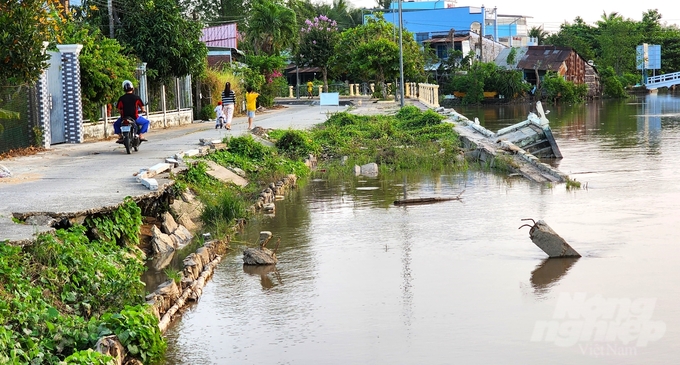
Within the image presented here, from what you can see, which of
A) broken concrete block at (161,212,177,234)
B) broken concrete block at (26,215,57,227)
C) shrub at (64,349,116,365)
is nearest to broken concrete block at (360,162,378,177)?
broken concrete block at (161,212,177,234)

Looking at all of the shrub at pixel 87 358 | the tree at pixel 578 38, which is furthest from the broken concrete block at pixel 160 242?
the tree at pixel 578 38

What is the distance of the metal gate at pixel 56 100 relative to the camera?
22422 mm

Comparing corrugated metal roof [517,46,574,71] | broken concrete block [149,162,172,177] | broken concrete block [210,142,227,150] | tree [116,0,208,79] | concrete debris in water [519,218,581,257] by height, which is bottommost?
concrete debris in water [519,218,581,257]

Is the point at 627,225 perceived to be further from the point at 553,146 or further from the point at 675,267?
the point at 553,146

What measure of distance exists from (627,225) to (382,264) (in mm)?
4863

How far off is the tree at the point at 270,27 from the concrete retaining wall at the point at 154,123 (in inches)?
1012

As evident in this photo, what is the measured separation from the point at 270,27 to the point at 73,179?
4811cm

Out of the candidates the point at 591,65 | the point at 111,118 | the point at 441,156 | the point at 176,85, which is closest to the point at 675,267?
the point at 441,156

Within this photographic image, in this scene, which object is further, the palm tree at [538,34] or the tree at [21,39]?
the palm tree at [538,34]

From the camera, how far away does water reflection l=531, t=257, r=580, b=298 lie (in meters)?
10.7

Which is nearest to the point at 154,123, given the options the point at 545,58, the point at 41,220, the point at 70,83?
the point at 70,83

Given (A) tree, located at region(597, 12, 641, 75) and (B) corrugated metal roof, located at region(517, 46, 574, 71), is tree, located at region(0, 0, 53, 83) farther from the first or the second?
(A) tree, located at region(597, 12, 641, 75)

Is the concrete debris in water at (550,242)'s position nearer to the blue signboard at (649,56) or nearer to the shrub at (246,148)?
the shrub at (246,148)

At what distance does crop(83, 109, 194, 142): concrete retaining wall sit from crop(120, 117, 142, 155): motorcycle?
16.0 ft
